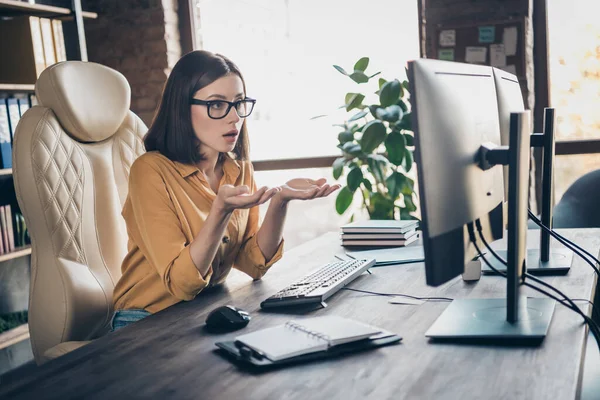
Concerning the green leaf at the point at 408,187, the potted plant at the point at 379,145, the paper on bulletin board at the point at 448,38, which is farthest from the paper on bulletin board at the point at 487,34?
the green leaf at the point at 408,187

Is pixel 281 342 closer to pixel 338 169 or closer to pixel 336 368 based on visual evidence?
pixel 336 368

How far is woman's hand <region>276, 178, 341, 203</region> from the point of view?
4.85ft

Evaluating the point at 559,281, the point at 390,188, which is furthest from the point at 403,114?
the point at 559,281

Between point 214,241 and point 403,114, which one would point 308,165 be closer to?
point 403,114

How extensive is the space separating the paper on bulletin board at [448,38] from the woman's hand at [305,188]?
7.46ft

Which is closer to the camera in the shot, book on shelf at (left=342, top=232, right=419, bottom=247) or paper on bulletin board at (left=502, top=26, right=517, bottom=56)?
book on shelf at (left=342, top=232, right=419, bottom=247)

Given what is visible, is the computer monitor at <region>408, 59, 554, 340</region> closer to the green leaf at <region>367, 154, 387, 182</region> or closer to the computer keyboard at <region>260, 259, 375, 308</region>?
the computer keyboard at <region>260, 259, 375, 308</region>

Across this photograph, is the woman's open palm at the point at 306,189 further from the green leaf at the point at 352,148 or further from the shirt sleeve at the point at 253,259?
the green leaf at the point at 352,148

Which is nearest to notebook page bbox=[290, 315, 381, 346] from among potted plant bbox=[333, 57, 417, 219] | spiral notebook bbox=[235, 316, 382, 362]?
spiral notebook bbox=[235, 316, 382, 362]

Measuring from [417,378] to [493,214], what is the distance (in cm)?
39

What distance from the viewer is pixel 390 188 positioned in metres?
3.33

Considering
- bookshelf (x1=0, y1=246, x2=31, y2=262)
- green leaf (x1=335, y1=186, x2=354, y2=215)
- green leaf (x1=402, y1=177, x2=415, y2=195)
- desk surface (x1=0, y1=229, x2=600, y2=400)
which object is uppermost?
desk surface (x1=0, y1=229, x2=600, y2=400)

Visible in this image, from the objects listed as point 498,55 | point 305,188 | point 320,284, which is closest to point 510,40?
point 498,55

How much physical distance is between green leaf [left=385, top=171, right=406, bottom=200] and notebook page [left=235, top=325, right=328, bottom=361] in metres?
2.24
